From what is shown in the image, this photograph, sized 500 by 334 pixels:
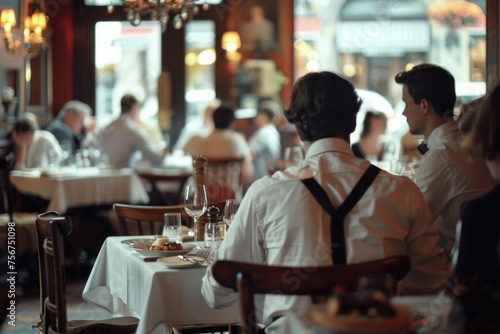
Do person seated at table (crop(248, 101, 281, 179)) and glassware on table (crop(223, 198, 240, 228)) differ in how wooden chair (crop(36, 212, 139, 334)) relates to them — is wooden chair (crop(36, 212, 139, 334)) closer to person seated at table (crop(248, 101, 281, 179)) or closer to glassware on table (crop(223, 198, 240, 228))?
glassware on table (crop(223, 198, 240, 228))

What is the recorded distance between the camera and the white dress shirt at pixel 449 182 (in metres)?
3.59

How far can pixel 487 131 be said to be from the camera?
99.2 inches

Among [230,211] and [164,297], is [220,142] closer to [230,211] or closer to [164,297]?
[230,211]

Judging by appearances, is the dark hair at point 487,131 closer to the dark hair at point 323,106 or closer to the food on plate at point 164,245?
the dark hair at point 323,106

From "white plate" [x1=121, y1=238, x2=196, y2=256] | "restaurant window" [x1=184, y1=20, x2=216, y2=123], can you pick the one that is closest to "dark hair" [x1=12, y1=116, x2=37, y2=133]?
"restaurant window" [x1=184, y1=20, x2=216, y2=123]

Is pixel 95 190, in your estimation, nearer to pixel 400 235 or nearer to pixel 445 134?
pixel 445 134

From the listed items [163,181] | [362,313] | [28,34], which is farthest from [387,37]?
[362,313]

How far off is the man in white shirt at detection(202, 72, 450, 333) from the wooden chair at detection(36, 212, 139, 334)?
0.61 meters

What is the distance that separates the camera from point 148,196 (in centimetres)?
822

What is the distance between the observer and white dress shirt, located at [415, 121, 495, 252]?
3.59 m

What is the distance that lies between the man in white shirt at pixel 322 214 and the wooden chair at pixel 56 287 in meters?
0.61

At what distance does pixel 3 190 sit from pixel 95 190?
4.73 feet

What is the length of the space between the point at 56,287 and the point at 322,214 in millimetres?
1087

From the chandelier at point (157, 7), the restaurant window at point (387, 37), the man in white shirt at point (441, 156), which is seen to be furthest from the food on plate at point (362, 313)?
the restaurant window at point (387, 37)
